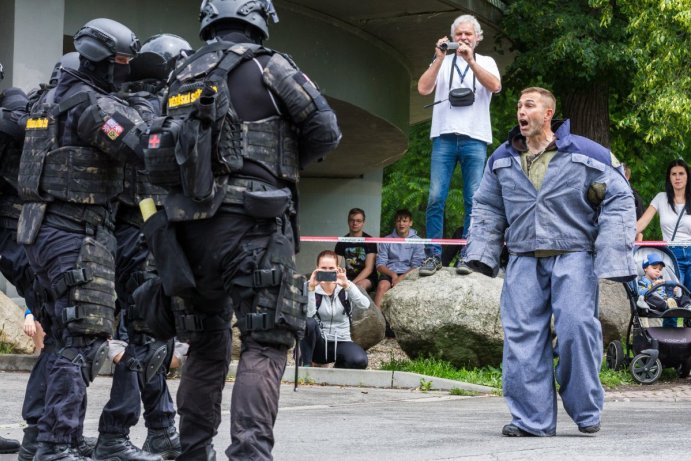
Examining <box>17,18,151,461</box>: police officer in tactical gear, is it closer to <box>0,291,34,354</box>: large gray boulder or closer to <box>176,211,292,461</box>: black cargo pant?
<box>176,211,292,461</box>: black cargo pant

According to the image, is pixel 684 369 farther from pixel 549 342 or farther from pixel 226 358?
pixel 226 358

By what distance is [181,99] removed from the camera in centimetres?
531

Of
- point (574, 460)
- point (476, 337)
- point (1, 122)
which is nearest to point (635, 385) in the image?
point (476, 337)

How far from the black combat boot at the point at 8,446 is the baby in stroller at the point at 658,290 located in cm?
708

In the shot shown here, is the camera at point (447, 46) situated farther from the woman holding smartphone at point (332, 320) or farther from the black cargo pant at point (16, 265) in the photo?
the black cargo pant at point (16, 265)

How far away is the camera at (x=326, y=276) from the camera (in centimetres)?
1155

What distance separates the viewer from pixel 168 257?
17.3ft

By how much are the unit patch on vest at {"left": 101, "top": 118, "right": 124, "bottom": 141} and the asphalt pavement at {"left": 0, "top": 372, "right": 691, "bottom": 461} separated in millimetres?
1702

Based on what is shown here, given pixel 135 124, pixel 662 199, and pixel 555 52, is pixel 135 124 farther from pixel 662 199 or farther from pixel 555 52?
pixel 555 52

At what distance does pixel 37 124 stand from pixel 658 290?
776 cm

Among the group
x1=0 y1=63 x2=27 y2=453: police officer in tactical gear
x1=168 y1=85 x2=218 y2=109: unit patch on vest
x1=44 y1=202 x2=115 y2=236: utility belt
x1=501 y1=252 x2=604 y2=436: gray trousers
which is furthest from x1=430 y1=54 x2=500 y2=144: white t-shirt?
x1=168 y1=85 x2=218 y2=109: unit patch on vest

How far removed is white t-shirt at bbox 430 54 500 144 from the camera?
11.5 m

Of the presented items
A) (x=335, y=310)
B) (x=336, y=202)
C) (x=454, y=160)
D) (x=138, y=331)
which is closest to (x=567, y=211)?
(x=138, y=331)

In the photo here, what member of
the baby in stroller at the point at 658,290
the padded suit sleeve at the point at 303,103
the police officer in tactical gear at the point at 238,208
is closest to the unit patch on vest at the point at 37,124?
the police officer in tactical gear at the point at 238,208
